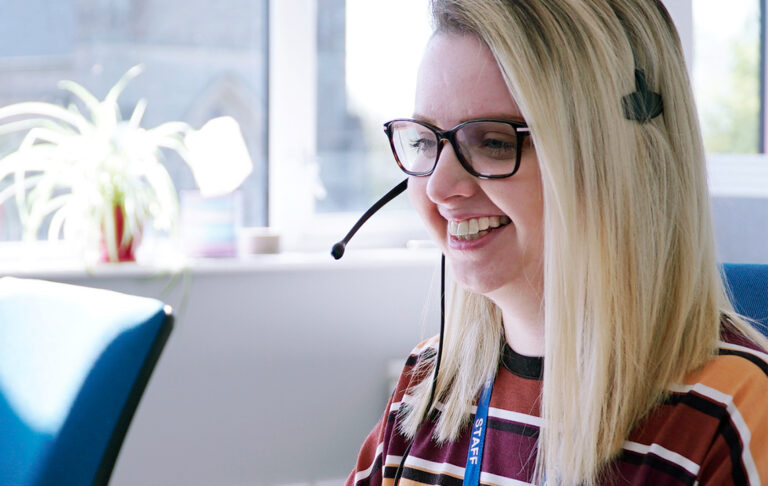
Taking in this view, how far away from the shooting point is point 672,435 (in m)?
0.78

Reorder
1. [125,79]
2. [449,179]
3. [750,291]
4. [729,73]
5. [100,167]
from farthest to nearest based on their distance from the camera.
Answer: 1. [729,73]
2. [125,79]
3. [100,167]
4. [750,291]
5. [449,179]

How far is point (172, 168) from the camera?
248cm

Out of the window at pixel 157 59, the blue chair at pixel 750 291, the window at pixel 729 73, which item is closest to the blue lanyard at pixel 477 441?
the blue chair at pixel 750 291

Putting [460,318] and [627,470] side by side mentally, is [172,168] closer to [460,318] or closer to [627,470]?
[460,318]

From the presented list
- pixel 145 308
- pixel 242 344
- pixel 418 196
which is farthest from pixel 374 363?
pixel 418 196

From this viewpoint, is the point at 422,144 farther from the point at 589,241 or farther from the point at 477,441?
the point at 477,441

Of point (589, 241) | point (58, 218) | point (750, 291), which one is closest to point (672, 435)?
point (589, 241)

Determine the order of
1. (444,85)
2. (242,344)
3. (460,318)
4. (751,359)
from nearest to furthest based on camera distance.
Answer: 1. (751,359)
2. (444,85)
3. (460,318)
4. (242,344)

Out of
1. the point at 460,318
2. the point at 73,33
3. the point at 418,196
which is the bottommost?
the point at 460,318

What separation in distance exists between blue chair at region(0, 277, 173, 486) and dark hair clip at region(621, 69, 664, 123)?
25.0 inches

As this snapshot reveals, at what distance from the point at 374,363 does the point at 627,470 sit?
68.0 inches

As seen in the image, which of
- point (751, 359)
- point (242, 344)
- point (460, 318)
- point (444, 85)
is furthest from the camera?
point (242, 344)

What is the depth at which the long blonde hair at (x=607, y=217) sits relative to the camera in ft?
2.67

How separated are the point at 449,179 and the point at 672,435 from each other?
13.3 inches
